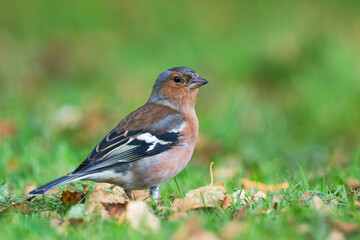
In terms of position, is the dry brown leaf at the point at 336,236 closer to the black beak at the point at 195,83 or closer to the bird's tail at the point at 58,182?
the bird's tail at the point at 58,182

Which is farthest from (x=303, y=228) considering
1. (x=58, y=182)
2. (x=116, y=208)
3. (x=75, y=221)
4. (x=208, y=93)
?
(x=208, y=93)

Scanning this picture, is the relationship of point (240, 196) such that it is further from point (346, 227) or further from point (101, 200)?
point (346, 227)

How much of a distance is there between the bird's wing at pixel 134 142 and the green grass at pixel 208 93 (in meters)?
0.41

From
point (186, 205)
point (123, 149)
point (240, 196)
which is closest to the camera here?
point (186, 205)

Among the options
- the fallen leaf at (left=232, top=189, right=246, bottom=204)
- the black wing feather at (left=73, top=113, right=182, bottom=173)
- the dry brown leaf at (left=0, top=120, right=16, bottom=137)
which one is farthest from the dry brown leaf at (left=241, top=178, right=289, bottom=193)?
the dry brown leaf at (left=0, top=120, right=16, bottom=137)

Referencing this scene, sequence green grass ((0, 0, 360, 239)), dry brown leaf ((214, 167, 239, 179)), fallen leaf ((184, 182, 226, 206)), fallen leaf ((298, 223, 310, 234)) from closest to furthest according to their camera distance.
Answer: fallen leaf ((298, 223, 310, 234)) < green grass ((0, 0, 360, 239)) < fallen leaf ((184, 182, 226, 206)) < dry brown leaf ((214, 167, 239, 179))

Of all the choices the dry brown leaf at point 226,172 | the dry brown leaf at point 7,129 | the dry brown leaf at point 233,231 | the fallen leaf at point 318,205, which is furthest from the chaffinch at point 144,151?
the dry brown leaf at point 7,129

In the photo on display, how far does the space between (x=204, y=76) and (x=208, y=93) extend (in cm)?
48

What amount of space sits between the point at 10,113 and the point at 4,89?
1.46 meters

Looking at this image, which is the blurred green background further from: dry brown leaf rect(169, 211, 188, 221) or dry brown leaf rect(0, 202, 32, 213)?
dry brown leaf rect(169, 211, 188, 221)

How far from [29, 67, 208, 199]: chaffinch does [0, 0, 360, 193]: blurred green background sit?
0.46 m

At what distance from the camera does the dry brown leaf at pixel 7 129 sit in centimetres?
713

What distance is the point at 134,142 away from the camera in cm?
477

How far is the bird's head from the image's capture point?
5.42 m
